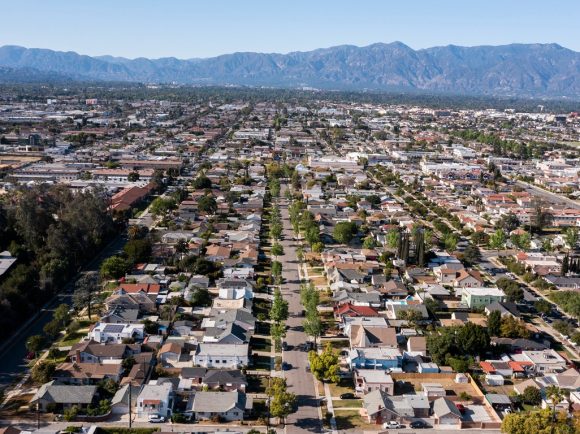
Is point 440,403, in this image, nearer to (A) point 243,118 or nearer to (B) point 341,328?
(B) point 341,328

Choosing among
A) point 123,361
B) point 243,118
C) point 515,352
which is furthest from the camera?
point 243,118

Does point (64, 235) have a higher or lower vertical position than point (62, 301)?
higher

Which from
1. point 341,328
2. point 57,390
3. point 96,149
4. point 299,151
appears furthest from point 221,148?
point 57,390

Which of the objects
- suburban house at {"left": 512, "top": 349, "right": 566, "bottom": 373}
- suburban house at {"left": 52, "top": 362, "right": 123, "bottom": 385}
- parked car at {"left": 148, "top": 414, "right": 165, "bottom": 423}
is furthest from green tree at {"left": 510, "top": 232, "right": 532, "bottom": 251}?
parked car at {"left": 148, "top": 414, "right": 165, "bottom": 423}

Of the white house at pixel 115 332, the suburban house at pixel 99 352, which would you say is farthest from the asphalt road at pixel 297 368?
the white house at pixel 115 332

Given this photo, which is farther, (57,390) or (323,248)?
(323,248)

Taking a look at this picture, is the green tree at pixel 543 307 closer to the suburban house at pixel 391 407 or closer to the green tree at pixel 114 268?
the suburban house at pixel 391 407

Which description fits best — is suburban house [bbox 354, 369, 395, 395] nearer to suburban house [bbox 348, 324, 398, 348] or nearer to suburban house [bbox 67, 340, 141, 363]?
suburban house [bbox 348, 324, 398, 348]
